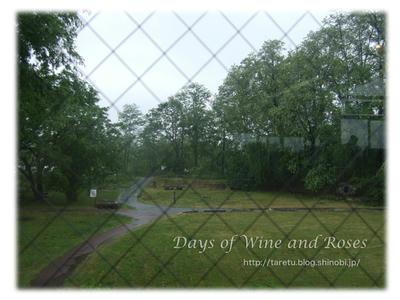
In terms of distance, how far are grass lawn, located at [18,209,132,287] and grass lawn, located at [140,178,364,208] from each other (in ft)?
0.75

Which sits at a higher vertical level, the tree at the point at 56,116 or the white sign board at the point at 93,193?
the tree at the point at 56,116

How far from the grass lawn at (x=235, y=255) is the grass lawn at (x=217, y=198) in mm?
71

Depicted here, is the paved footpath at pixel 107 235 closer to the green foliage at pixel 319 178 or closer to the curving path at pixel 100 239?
the curving path at pixel 100 239

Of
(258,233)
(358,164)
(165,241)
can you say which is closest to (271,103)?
(358,164)

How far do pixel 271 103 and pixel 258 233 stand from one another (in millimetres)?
722

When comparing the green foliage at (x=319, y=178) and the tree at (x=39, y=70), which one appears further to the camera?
the green foliage at (x=319, y=178)

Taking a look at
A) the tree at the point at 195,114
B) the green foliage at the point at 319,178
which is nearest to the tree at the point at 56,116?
the tree at the point at 195,114

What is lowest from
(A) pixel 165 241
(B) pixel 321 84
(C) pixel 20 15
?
(A) pixel 165 241

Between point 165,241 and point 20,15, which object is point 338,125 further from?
point 20,15

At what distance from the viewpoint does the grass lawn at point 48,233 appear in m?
0.89

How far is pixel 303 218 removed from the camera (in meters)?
1.28

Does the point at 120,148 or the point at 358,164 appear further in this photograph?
the point at 358,164

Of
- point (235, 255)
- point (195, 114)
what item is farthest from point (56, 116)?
point (235, 255)

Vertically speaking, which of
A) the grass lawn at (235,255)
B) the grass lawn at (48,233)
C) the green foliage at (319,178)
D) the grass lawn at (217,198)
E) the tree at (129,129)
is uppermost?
the tree at (129,129)
